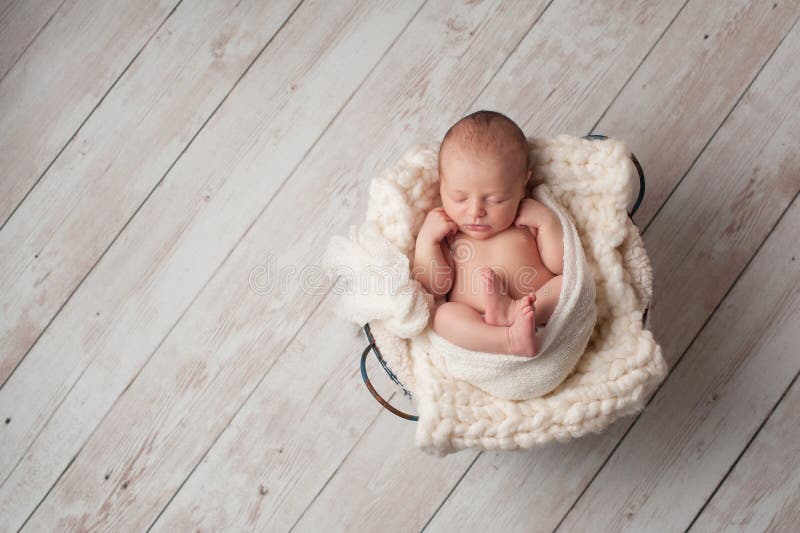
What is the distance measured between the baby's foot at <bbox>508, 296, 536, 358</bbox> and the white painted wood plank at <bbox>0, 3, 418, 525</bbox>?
47 centimetres

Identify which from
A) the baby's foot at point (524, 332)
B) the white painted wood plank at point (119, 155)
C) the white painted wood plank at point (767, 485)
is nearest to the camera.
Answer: the baby's foot at point (524, 332)

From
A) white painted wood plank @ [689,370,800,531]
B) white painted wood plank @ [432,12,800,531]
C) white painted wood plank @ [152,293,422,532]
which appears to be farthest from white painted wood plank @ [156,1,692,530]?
white painted wood plank @ [689,370,800,531]

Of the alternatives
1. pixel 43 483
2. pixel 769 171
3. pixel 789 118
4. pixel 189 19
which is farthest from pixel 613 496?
pixel 189 19

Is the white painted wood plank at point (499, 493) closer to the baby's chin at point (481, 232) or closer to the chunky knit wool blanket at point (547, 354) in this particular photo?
the chunky knit wool blanket at point (547, 354)

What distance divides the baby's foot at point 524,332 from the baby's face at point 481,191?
0.15m

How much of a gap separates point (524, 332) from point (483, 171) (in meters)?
0.24

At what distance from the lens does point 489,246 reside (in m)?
1.10

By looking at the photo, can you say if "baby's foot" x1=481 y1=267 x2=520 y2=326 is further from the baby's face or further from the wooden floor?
the wooden floor

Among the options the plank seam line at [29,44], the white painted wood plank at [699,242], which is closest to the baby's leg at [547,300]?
the white painted wood plank at [699,242]

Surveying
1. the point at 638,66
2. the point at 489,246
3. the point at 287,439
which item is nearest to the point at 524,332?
the point at 489,246

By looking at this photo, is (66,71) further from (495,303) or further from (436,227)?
(495,303)

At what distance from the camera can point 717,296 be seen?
1265 millimetres

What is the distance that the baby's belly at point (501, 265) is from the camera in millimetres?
1083

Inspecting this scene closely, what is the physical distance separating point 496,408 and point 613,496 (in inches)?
14.7
